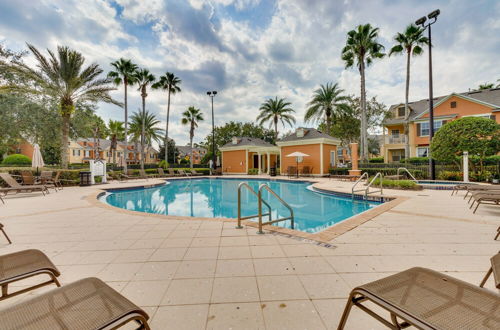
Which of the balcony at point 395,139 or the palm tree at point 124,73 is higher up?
the palm tree at point 124,73

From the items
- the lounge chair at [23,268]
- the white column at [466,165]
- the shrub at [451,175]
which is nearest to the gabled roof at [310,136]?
the shrub at [451,175]

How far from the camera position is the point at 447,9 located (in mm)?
12461

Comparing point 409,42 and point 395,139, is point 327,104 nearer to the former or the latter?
point 395,139

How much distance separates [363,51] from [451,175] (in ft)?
38.0

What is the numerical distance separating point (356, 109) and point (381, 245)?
2694cm

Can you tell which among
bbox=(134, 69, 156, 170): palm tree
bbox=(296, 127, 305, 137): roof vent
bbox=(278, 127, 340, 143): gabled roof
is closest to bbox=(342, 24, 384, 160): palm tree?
bbox=(278, 127, 340, 143): gabled roof

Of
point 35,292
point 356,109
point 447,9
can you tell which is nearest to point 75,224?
point 35,292

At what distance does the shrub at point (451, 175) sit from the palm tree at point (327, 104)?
39.2 ft

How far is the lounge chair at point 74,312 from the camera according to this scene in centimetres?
113

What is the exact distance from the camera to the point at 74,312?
122cm

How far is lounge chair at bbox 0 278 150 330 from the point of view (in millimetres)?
1132

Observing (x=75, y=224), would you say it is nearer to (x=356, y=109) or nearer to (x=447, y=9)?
(x=447, y=9)

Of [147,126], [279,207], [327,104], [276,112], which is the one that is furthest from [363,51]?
[147,126]

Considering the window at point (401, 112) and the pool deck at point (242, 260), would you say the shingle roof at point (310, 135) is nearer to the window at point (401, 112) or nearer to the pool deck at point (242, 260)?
the window at point (401, 112)
